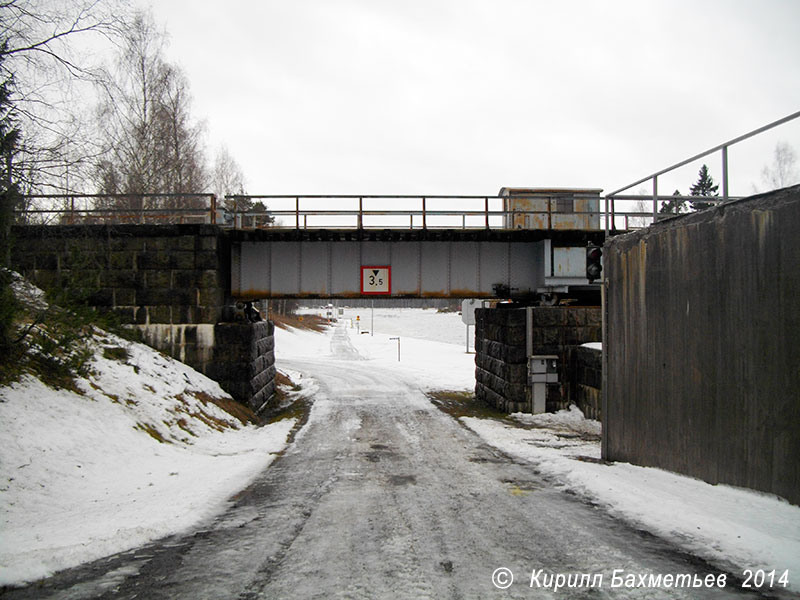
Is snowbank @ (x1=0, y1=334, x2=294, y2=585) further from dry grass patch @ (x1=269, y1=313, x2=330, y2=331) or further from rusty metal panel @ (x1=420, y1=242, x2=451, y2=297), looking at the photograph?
dry grass patch @ (x1=269, y1=313, x2=330, y2=331)

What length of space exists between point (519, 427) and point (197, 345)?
32.0 ft

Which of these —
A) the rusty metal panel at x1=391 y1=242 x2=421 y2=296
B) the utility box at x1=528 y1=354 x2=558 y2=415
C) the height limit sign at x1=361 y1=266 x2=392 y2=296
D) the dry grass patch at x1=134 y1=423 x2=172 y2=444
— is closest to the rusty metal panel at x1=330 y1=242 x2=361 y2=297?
the height limit sign at x1=361 y1=266 x2=392 y2=296

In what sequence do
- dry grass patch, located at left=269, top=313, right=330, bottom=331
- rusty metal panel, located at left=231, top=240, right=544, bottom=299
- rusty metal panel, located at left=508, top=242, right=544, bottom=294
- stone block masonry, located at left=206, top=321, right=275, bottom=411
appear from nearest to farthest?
1. stone block masonry, located at left=206, top=321, right=275, bottom=411
2. rusty metal panel, located at left=231, top=240, right=544, bottom=299
3. rusty metal panel, located at left=508, top=242, right=544, bottom=294
4. dry grass patch, located at left=269, top=313, right=330, bottom=331

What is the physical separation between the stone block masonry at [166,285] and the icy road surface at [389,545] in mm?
6888

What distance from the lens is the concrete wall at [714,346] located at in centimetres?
589

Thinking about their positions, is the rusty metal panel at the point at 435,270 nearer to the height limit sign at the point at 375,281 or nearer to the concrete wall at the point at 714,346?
the height limit sign at the point at 375,281

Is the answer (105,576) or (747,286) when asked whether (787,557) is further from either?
(105,576)

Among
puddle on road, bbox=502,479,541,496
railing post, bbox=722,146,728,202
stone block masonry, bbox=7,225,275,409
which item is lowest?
puddle on road, bbox=502,479,541,496

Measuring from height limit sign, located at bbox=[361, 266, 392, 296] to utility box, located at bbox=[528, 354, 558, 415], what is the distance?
530 centimetres

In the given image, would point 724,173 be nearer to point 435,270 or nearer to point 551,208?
point 435,270

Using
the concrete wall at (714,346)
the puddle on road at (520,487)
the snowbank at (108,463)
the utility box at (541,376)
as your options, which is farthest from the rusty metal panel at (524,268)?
the puddle on road at (520,487)

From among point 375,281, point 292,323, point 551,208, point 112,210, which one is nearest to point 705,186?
point 551,208

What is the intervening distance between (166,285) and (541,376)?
467 inches

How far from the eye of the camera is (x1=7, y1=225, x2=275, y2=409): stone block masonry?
15.7 meters
